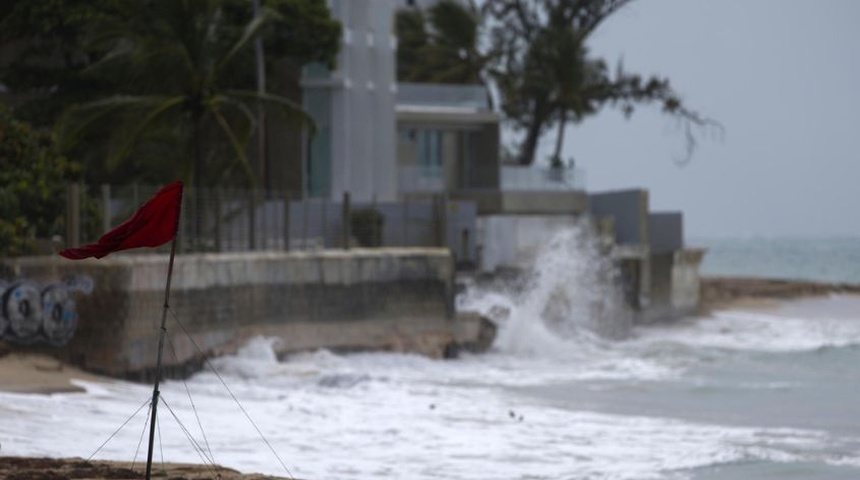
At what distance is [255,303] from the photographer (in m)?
28.4

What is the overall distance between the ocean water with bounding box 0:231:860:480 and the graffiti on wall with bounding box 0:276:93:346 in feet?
4.46

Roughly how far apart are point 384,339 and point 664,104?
29.4 meters

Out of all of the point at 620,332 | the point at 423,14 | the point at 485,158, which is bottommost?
the point at 620,332

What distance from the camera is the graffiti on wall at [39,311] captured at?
22.5m

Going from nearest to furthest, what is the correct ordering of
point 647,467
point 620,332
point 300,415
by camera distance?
1. point 647,467
2. point 300,415
3. point 620,332

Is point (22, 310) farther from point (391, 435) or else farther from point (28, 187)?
point (391, 435)

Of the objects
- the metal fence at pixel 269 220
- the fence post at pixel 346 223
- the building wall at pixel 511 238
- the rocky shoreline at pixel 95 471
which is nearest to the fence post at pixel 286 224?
the metal fence at pixel 269 220

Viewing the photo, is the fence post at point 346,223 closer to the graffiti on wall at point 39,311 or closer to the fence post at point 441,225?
the fence post at point 441,225

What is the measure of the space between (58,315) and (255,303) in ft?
18.6

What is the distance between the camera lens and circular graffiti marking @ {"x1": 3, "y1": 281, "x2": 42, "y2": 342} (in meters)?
22.5

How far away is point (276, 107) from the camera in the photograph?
1286 inches

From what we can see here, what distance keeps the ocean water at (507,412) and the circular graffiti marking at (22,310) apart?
1392mm

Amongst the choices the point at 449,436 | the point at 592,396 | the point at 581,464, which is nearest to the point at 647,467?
the point at 581,464

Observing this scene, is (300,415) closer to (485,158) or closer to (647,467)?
(647,467)
